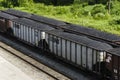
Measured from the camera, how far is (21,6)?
7788 cm

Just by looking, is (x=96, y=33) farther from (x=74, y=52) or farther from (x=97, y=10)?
(x=97, y=10)

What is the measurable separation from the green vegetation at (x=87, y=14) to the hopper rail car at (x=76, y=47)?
14.4m

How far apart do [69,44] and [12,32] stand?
13752 mm

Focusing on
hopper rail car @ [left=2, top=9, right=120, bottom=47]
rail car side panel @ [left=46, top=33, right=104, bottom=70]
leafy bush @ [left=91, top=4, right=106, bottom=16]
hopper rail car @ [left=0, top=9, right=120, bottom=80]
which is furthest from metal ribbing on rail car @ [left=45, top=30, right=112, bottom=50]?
leafy bush @ [left=91, top=4, right=106, bottom=16]

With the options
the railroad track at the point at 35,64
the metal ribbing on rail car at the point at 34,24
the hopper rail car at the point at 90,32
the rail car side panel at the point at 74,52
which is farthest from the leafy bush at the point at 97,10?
the rail car side panel at the point at 74,52

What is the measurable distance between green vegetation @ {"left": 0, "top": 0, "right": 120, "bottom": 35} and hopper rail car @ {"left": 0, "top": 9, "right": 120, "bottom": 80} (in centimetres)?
1443

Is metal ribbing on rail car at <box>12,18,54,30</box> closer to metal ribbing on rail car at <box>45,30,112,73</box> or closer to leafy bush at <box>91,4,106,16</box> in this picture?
metal ribbing on rail car at <box>45,30,112,73</box>

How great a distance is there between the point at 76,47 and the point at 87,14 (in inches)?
1364

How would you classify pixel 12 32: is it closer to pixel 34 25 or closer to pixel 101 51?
pixel 34 25

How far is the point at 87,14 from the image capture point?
59469 millimetres

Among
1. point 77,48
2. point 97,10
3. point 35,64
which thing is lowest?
point 35,64

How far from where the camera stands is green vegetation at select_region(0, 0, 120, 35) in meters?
47.9

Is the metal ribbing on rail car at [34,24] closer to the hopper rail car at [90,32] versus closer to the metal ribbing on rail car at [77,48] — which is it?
the metal ribbing on rail car at [77,48]

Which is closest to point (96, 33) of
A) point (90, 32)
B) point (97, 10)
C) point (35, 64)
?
point (90, 32)
